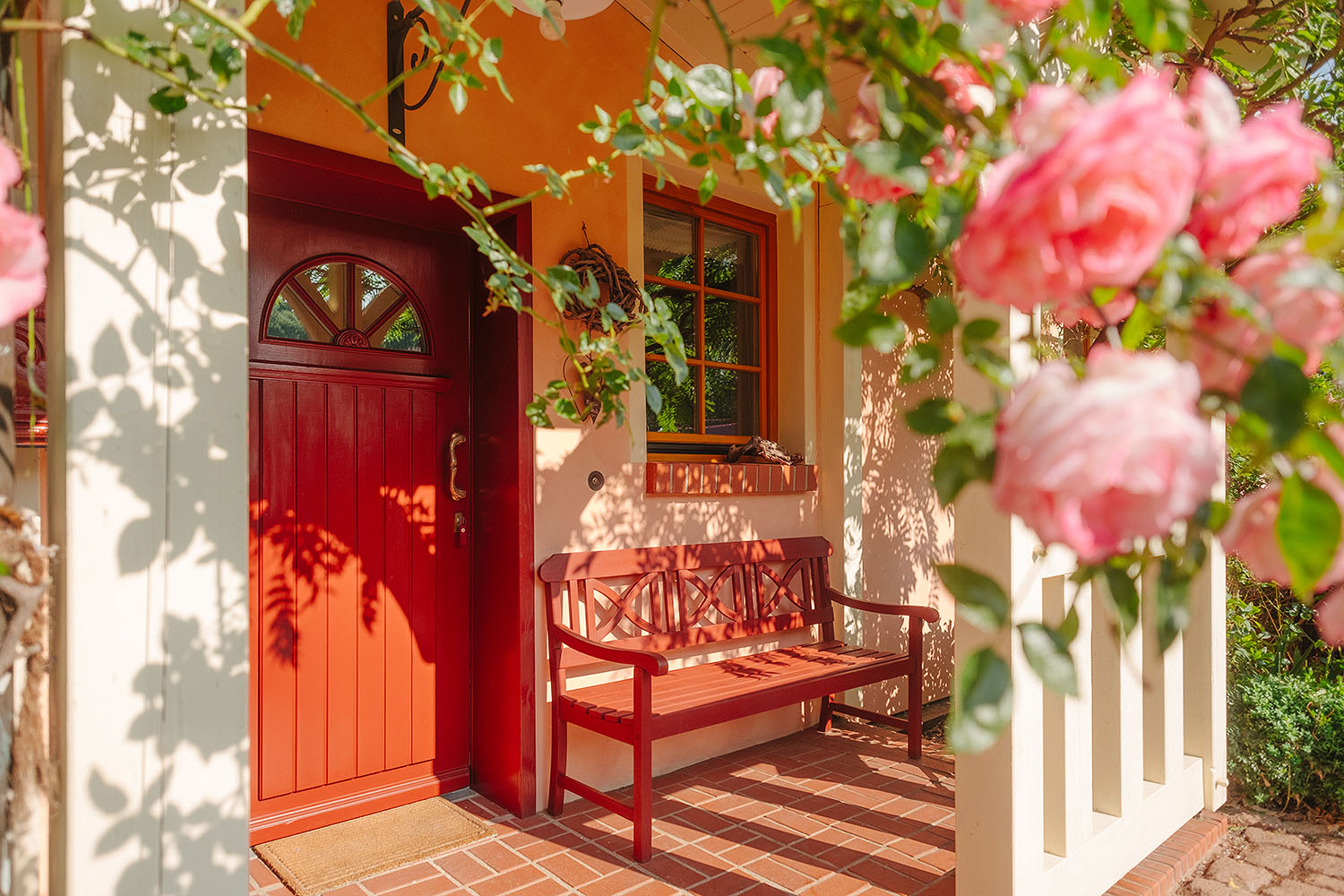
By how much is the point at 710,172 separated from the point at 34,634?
1183 mm

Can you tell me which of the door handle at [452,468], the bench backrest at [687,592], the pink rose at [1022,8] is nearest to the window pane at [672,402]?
the bench backrest at [687,592]

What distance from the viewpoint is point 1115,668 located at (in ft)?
8.54

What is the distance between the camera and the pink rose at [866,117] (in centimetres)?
79

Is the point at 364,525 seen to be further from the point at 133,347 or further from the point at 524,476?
the point at 133,347

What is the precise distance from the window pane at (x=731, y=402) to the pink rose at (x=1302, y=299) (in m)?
3.67

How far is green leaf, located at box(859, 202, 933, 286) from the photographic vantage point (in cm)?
61

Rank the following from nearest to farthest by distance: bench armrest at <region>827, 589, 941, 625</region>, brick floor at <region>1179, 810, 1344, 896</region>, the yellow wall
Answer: brick floor at <region>1179, 810, 1344, 896</region>
the yellow wall
bench armrest at <region>827, 589, 941, 625</region>

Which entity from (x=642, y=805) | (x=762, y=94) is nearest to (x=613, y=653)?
(x=642, y=805)

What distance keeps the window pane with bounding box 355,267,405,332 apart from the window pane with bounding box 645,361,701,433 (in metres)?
1.18

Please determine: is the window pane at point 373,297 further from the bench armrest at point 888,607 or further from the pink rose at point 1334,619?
the pink rose at point 1334,619

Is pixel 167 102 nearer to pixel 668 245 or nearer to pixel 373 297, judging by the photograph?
pixel 373 297

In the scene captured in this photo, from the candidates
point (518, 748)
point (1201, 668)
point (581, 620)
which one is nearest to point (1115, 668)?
point (1201, 668)

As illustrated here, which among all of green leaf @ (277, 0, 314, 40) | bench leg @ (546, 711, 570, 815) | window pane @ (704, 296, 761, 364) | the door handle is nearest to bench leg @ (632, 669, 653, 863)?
bench leg @ (546, 711, 570, 815)

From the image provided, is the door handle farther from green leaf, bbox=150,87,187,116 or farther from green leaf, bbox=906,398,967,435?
green leaf, bbox=906,398,967,435
